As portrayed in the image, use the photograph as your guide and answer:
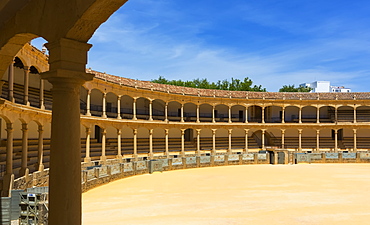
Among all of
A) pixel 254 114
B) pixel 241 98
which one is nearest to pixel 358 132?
pixel 254 114

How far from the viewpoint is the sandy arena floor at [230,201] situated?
10820 millimetres

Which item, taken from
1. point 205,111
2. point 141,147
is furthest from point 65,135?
point 205,111

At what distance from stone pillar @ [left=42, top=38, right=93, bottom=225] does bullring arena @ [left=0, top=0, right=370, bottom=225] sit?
14 mm

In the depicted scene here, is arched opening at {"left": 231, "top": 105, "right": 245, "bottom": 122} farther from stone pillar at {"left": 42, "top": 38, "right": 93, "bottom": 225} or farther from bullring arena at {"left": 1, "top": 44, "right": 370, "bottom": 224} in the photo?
stone pillar at {"left": 42, "top": 38, "right": 93, "bottom": 225}

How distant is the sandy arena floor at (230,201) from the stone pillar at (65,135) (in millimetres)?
5769

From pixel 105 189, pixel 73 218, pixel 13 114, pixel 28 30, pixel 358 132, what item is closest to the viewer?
pixel 73 218

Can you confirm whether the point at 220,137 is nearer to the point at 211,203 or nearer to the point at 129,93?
the point at 129,93

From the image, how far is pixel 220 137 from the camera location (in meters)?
43.0

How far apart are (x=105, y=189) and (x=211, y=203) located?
6542 millimetres

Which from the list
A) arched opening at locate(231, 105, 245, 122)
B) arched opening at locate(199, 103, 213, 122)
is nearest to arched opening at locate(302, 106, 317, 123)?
arched opening at locate(231, 105, 245, 122)

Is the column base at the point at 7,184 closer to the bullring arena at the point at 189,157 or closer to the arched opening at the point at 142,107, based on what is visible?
the bullring arena at the point at 189,157

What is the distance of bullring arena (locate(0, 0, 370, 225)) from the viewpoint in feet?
15.2

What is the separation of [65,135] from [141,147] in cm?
3057

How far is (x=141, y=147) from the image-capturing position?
34875 millimetres
